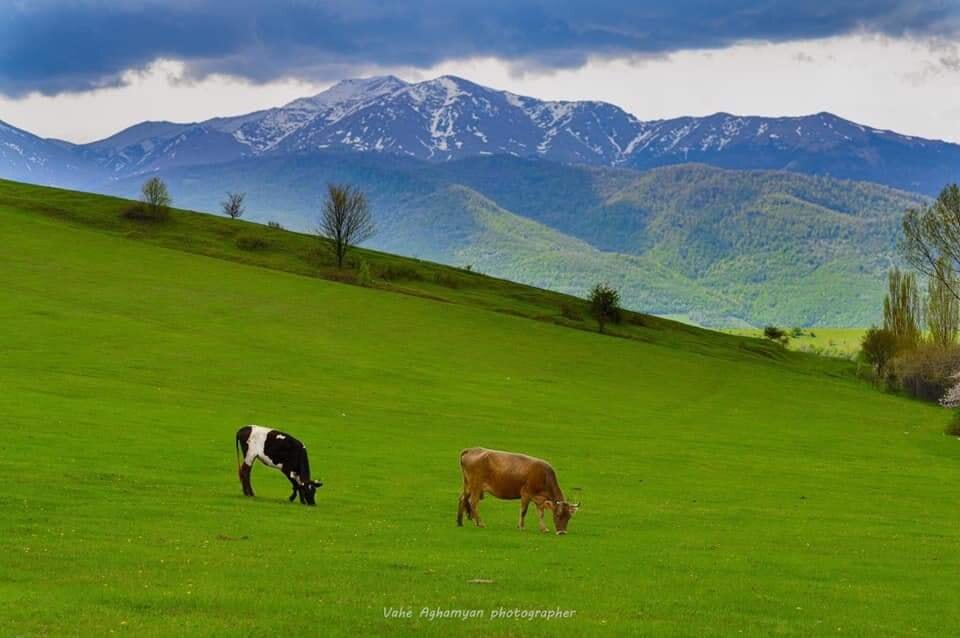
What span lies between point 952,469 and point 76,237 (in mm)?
97693

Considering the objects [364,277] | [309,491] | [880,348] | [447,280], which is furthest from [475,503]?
[880,348]

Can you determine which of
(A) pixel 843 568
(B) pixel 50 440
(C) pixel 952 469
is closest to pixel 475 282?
(C) pixel 952 469

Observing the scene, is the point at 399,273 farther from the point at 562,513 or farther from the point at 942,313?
the point at 562,513

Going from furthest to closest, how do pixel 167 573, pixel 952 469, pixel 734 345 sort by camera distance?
1. pixel 734 345
2. pixel 952 469
3. pixel 167 573

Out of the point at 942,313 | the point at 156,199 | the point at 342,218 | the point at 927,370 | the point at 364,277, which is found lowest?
the point at 927,370

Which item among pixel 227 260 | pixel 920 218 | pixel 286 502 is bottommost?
pixel 286 502

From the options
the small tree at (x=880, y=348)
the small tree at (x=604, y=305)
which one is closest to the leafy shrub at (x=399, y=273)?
the small tree at (x=604, y=305)

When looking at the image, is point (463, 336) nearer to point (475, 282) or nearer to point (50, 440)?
point (475, 282)

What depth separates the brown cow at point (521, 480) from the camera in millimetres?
29500

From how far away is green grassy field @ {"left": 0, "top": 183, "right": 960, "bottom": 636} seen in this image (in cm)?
2041

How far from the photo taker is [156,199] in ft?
502

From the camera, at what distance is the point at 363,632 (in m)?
17.8

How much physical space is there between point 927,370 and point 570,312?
42407 mm

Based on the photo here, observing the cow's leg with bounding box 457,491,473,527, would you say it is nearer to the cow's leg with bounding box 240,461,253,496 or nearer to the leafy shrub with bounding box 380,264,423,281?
the cow's leg with bounding box 240,461,253,496
